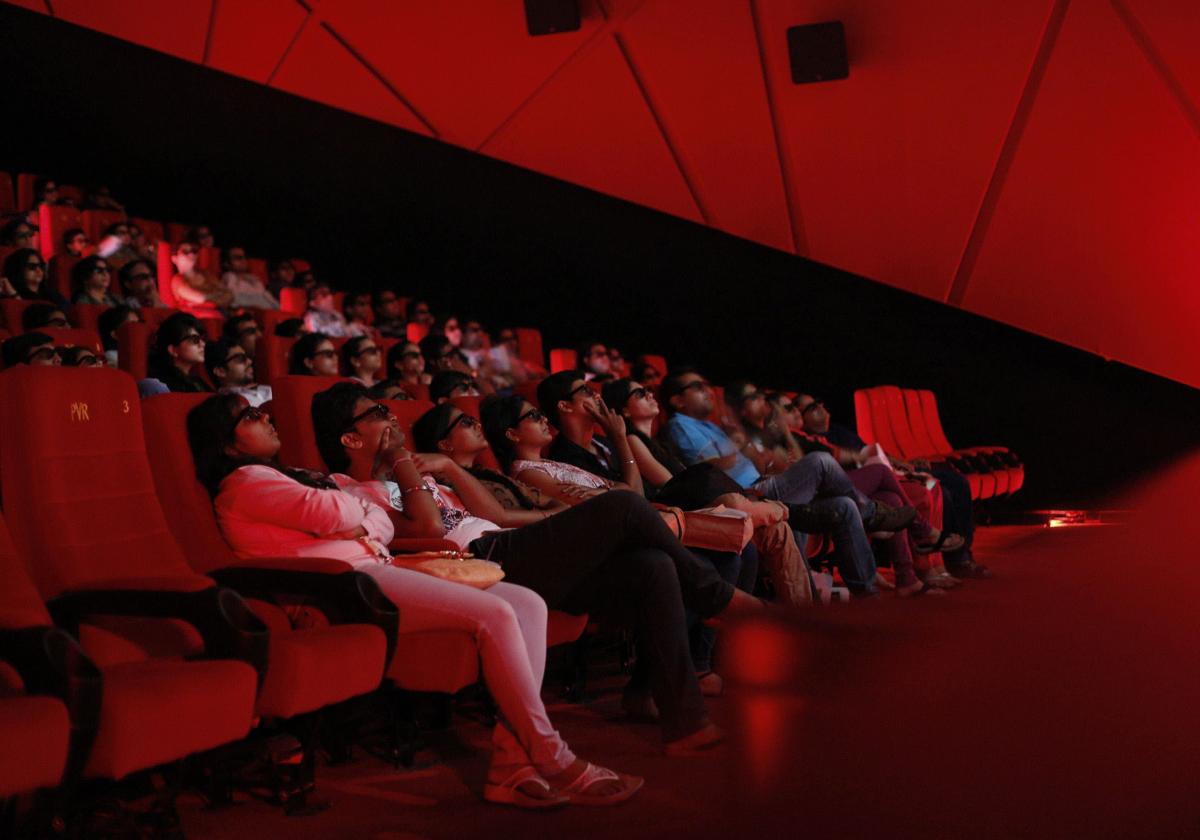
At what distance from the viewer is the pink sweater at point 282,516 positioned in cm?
175

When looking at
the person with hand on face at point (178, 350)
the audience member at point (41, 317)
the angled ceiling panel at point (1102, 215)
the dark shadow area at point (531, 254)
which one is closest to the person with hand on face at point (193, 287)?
the audience member at point (41, 317)

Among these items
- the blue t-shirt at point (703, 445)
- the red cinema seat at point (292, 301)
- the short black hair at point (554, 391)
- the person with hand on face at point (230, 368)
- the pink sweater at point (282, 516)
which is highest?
the red cinema seat at point (292, 301)

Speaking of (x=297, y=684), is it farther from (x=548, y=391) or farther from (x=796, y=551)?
(x=796, y=551)

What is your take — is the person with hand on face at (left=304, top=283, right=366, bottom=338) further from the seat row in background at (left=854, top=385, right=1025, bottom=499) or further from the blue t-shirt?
the seat row in background at (left=854, top=385, right=1025, bottom=499)

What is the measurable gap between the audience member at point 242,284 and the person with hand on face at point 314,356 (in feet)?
4.77

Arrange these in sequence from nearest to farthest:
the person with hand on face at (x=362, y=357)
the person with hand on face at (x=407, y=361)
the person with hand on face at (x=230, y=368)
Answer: the person with hand on face at (x=230, y=368) < the person with hand on face at (x=362, y=357) < the person with hand on face at (x=407, y=361)

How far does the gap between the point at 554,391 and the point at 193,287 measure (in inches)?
86.3

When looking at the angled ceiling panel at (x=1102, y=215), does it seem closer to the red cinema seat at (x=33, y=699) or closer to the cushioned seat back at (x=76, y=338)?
the cushioned seat back at (x=76, y=338)

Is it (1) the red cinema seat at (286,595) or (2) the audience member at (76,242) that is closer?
(1) the red cinema seat at (286,595)

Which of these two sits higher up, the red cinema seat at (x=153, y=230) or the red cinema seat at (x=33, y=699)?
the red cinema seat at (x=153, y=230)

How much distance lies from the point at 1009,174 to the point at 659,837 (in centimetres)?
413

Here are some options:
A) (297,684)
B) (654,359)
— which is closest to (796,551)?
(297,684)

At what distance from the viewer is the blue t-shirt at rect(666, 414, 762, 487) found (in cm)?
302

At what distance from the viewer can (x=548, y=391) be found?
2.58 meters
